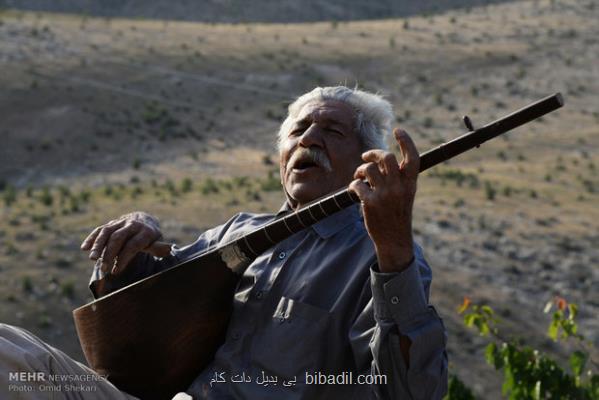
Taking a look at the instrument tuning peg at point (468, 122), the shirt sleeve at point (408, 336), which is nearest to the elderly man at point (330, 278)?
the shirt sleeve at point (408, 336)

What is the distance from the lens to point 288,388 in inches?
127

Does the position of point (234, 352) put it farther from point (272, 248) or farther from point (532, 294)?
point (532, 294)

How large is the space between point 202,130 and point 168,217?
459 inches

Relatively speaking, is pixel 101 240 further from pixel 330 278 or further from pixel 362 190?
pixel 362 190

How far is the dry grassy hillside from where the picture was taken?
17.2 meters

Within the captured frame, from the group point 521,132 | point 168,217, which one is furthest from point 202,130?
point 168,217

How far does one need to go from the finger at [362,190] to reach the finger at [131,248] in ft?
3.52

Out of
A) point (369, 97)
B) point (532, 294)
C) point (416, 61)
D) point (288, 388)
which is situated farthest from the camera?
point (416, 61)

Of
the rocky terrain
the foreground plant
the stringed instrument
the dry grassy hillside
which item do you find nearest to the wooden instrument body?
the stringed instrument

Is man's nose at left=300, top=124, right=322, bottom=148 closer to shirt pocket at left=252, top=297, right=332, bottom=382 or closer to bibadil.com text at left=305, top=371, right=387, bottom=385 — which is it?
shirt pocket at left=252, top=297, right=332, bottom=382

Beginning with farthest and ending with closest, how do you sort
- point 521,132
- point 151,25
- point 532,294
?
point 151,25 < point 521,132 < point 532,294

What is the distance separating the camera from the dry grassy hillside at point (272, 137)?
17.2 metres

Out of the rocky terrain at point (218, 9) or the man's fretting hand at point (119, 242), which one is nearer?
the man's fretting hand at point (119, 242)

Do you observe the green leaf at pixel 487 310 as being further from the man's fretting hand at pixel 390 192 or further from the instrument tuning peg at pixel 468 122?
the man's fretting hand at pixel 390 192
